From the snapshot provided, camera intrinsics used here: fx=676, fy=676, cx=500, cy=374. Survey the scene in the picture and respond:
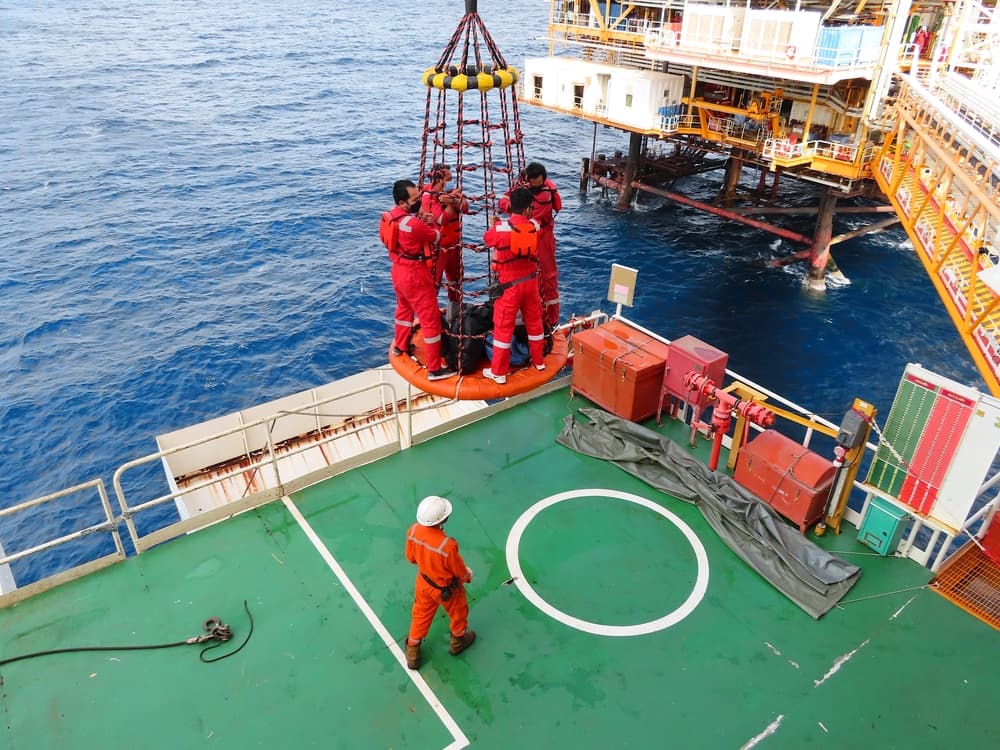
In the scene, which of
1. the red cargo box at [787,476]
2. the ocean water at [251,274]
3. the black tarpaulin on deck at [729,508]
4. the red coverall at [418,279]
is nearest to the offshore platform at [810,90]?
the ocean water at [251,274]

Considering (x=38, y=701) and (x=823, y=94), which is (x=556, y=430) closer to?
(x=38, y=701)

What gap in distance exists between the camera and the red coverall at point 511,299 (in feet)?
30.6

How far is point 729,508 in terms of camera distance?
1036 cm

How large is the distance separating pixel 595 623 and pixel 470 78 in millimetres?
7299

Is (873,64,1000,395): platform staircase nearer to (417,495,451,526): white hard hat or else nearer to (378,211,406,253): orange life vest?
(417,495,451,526): white hard hat

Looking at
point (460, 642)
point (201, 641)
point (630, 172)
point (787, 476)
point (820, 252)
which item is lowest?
point (820, 252)

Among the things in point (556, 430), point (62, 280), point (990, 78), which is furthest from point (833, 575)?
point (62, 280)

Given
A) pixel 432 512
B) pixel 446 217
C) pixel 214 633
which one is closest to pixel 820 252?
pixel 446 217

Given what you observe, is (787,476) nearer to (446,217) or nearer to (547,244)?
(547,244)

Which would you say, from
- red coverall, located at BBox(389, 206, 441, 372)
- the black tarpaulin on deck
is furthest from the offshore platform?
red coverall, located at BBox(389, 206, 441, 372)

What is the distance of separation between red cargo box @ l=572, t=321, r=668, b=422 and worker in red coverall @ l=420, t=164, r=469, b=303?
9.90 ft

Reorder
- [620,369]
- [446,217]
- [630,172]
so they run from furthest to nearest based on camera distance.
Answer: [630,172], [620,369], [446,217]

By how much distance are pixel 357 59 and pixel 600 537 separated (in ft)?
263

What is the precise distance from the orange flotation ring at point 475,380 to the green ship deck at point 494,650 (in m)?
2.06
